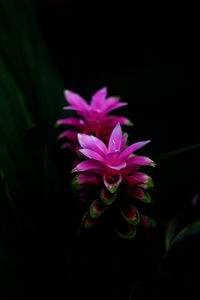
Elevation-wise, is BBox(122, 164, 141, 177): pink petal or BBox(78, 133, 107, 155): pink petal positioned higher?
BBox(78, 133, 107, 155): pink petal

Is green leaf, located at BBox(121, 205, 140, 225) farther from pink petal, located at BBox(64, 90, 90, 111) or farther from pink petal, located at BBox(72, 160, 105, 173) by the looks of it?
pink petal, located at BBox(64, 90, 90, 111)

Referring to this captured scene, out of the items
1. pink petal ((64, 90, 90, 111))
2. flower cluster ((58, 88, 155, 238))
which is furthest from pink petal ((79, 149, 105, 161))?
pink petal ((64, 90, 90, 111))

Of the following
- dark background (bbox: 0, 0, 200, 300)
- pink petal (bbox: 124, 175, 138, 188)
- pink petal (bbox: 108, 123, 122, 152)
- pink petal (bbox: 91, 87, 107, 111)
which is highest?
pink petal (bbox: 91, 87, 107, 111)

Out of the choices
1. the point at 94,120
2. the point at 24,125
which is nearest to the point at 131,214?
the point at 94,120

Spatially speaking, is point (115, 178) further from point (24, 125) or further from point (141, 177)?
point (24, 125)

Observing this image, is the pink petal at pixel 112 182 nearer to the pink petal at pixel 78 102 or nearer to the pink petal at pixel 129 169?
the pink petal at pixel 129 169

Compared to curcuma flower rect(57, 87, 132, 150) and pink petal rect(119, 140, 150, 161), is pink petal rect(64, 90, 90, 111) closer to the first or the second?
curcuma flower rect(57, 87, 132, 150)

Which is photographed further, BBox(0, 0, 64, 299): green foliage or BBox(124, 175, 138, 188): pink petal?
BBox(0, 0, 64, 299): green foliage

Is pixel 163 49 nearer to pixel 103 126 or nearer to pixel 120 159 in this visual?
pixel 103 126

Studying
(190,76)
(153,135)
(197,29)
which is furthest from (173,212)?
(197,29)
